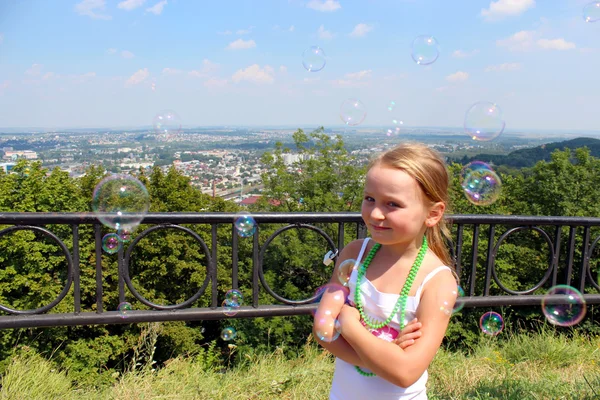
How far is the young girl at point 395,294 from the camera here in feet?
4.37

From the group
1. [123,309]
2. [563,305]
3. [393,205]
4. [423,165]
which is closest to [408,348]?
[393,205]

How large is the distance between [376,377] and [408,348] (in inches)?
9.0

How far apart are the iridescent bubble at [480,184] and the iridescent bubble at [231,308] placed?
1.73 metres

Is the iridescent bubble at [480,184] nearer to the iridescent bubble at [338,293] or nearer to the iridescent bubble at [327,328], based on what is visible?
the iridescent bubble at [338,293]

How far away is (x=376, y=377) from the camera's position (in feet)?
4.89

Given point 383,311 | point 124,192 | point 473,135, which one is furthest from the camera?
point 473,135

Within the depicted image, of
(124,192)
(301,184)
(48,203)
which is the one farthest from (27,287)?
(124,192)

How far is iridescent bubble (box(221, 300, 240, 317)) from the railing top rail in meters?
0.56

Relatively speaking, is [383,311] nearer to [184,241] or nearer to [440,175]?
[440,175]

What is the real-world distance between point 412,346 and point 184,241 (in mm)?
21853

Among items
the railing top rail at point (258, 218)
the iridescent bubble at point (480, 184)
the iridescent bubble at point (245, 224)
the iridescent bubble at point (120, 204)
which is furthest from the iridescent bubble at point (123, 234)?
the iridescent bubble at point (480, 184)

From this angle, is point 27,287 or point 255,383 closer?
point 255,383

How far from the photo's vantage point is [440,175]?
4.84ft

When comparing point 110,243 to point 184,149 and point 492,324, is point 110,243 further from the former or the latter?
point 184,149
